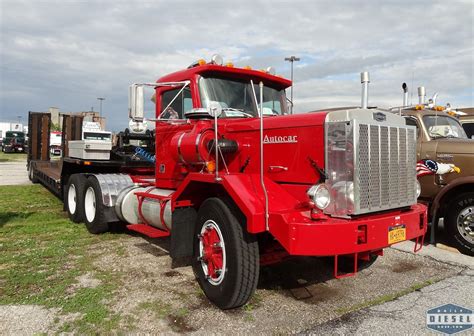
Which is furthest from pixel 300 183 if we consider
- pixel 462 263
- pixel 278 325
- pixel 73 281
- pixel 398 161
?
pixel 462 263

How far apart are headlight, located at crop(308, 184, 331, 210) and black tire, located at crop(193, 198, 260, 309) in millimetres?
720

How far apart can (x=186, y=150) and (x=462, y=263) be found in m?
4.06

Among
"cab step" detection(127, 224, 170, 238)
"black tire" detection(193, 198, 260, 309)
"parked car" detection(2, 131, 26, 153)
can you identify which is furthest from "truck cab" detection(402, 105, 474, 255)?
"parked car" detection(2, 131, 26, 153)

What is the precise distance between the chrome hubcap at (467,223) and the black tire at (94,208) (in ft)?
18.1

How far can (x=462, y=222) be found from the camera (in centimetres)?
614

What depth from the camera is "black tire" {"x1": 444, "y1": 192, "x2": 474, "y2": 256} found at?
606 cm

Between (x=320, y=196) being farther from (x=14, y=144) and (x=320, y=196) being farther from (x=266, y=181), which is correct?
(x=14, y=144)

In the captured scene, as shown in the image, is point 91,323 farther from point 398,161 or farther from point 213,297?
point 398,161

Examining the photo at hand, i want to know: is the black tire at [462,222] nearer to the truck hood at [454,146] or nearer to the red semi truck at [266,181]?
the truck hood at [454,146]

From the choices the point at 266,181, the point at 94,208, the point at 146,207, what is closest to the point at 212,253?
the point at 266,181

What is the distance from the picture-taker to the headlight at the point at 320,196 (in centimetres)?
349

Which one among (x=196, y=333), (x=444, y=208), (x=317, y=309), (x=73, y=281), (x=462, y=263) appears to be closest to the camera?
(x=196, y=333)

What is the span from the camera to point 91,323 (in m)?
3.58

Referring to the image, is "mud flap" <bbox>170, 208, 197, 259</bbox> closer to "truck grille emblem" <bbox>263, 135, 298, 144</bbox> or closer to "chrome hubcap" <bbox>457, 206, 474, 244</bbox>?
"truck grille emblem" <bbox>263, 135, 298, 144</bbox>
